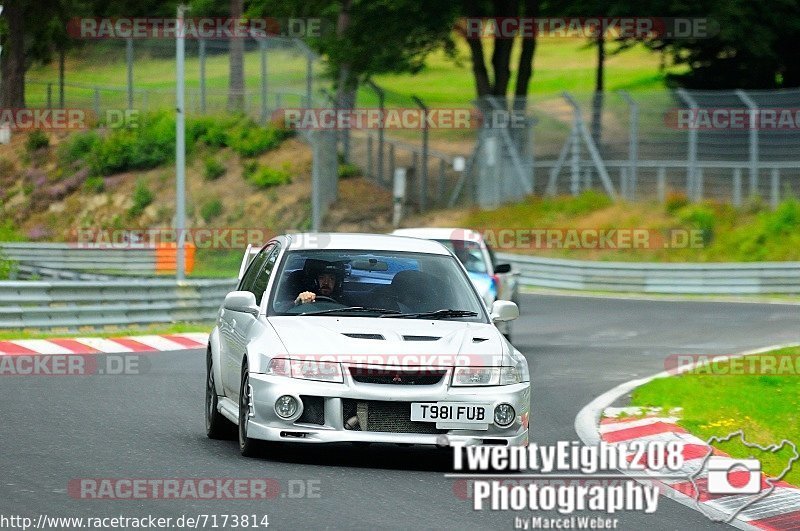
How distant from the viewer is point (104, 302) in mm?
22656

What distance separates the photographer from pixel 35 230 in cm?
4994

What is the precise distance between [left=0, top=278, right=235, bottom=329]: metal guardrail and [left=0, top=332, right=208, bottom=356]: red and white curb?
830mm

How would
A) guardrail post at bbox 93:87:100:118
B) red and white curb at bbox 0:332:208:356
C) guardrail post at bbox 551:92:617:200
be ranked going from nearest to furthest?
red and white curb at bbox 0:332:208:356 → guardrail post at bbox 551:92:617:200 → guardrail post at bbox 93:87:100:118

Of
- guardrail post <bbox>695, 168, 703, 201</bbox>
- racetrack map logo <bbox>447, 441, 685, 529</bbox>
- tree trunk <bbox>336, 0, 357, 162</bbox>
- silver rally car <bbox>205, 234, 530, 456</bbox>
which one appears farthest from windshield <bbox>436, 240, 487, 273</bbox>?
tree trunk <bbox>336, 0, 357, 162</bbox>

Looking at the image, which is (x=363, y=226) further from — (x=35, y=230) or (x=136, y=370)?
(x=136, y=370)

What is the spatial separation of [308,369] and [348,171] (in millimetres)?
40685

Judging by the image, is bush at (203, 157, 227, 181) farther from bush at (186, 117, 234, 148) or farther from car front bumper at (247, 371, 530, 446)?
car front bumper at (247, 371, 530, 446)

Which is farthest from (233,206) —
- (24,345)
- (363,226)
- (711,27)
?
(24,345)

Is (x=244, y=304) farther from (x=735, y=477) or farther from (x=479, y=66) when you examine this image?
(x=479, y=66)

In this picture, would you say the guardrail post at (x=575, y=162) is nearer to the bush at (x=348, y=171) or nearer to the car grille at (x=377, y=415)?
the bush at (x=348, y=171)

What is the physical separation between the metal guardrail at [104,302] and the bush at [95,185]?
87.5ft

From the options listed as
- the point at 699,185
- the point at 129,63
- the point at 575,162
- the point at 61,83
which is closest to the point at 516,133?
the point at 575,162

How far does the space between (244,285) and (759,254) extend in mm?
26851

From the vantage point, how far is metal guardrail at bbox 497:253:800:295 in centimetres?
3516
